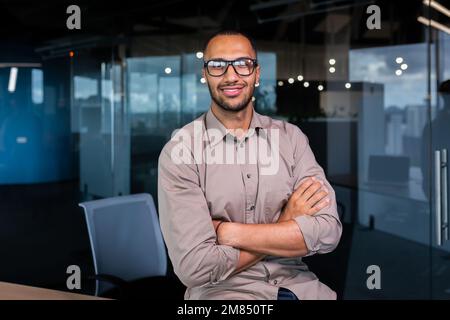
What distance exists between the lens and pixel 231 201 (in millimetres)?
1804

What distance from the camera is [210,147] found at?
182 centimetres

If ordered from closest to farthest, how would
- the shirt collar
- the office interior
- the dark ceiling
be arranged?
the shirt collar, the office interior, the dark ceiling

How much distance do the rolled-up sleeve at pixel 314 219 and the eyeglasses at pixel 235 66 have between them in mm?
310

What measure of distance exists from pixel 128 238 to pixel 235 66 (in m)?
1.33

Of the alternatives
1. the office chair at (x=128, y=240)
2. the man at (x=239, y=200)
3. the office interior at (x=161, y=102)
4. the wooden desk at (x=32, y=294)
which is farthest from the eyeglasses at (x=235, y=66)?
the office interior at (x=161, y=102)

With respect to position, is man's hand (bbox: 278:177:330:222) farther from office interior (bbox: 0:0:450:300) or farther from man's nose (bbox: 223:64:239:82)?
office interior (bbox: 0:0:450:300)

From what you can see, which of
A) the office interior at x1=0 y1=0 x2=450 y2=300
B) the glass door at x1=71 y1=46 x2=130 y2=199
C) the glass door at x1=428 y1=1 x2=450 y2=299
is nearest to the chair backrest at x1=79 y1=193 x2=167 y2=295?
the glass door at x1=428 y1=1 x2=450 y2=299

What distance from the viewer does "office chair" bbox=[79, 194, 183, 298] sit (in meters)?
2.63

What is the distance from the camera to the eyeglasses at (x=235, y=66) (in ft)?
5.84

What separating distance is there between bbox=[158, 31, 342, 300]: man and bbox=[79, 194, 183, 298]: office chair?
875mm

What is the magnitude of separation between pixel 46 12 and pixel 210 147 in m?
4.98

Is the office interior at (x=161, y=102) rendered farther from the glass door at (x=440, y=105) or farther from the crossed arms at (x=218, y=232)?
the crossed arms at (x=218, y=232)

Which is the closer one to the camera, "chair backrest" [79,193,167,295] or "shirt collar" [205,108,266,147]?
Answer: "shirt collar" [205,108,266,147]
